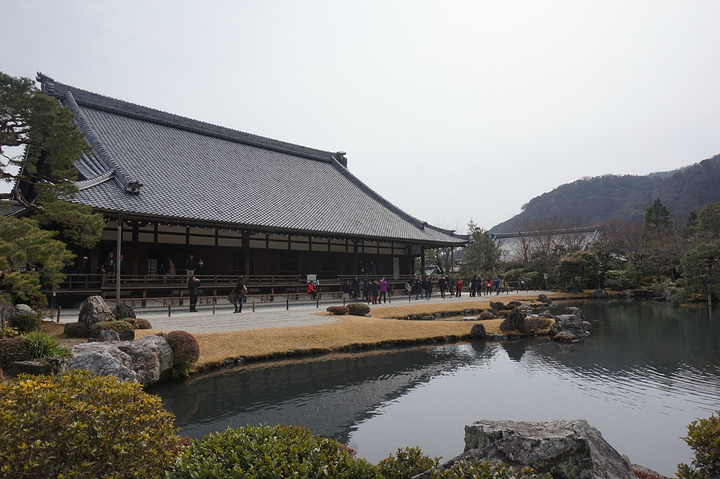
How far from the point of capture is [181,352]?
10.9m

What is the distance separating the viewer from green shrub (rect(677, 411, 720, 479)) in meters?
4.10

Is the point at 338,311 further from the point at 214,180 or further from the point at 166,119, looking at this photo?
the point at 166,119

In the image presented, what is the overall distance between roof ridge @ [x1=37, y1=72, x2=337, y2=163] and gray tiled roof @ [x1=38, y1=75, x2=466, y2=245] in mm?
64

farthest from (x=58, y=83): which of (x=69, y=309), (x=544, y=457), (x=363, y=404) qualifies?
(x=544, y=457)

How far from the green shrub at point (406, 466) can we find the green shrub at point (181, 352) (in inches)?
317

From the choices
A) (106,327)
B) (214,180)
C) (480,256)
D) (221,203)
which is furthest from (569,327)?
(480,256)

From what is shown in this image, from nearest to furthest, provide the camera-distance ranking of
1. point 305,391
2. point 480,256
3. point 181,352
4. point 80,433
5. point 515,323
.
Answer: point 80,433 < point 305,391 < point 181,352 < point 515,323 < point 480,256

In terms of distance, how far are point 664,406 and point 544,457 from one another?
285 inches

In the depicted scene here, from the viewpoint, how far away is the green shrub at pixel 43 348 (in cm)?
908

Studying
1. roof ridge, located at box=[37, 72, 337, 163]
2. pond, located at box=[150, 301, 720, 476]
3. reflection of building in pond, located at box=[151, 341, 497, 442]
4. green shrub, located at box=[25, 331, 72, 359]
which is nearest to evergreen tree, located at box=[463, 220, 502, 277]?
roof ridge, located at box=[37, 72, 337, 163]

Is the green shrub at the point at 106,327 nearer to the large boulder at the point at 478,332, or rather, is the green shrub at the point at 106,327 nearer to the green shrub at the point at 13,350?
the green shrub at the point at 13,350

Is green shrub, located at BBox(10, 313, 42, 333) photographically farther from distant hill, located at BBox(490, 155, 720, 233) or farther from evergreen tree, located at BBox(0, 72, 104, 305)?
distant hill, located at BBox(490, 155, 720, 233)

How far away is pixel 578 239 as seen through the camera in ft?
180

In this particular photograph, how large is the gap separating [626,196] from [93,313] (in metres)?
121
